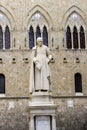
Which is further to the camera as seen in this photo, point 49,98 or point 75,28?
point 75,28

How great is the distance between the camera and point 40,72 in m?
16.4

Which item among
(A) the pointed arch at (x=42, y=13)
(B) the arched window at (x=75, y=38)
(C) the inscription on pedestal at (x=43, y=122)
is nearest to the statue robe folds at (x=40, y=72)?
(C) the inscription on pedestal at (x=43, y=122)

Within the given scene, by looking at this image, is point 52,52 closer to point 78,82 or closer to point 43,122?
point 78,82

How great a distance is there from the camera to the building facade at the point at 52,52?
33.1 meters

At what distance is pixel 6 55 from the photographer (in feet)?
111

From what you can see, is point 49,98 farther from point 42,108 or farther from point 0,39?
point 0,39

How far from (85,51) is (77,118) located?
5.36 meters

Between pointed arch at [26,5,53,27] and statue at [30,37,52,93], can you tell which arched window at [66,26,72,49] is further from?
statue at [30,37,52,93]

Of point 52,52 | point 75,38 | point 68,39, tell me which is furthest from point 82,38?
point 52,52

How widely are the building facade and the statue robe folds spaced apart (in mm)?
16576

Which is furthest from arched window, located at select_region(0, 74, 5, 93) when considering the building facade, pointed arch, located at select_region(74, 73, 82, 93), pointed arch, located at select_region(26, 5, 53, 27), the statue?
the statue

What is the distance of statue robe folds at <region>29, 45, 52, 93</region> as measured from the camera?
53.3ft

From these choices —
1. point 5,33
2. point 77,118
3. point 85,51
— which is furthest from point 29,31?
point 77,118

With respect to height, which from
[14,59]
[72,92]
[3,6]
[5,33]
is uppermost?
[3,6]
